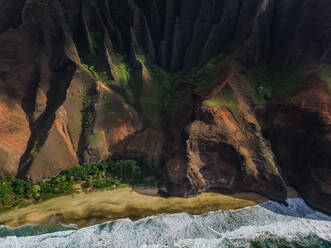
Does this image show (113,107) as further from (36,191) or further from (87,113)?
(36,191)

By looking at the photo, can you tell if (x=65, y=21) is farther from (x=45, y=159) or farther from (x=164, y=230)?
(x=164, y=230)

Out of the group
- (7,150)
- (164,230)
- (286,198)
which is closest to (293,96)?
(286,198)

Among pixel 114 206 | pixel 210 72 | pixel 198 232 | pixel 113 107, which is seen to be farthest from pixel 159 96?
pixel 198 232

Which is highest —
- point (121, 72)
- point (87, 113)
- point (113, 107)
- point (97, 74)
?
point (121, 72)

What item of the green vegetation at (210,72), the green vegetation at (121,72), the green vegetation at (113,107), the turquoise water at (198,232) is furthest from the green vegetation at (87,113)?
the green vegetation at (210,72)

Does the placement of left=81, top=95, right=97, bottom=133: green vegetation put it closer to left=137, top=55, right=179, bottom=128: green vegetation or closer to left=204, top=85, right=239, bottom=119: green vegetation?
left=137, top=55, right=179, bottom=128: green vegetation
